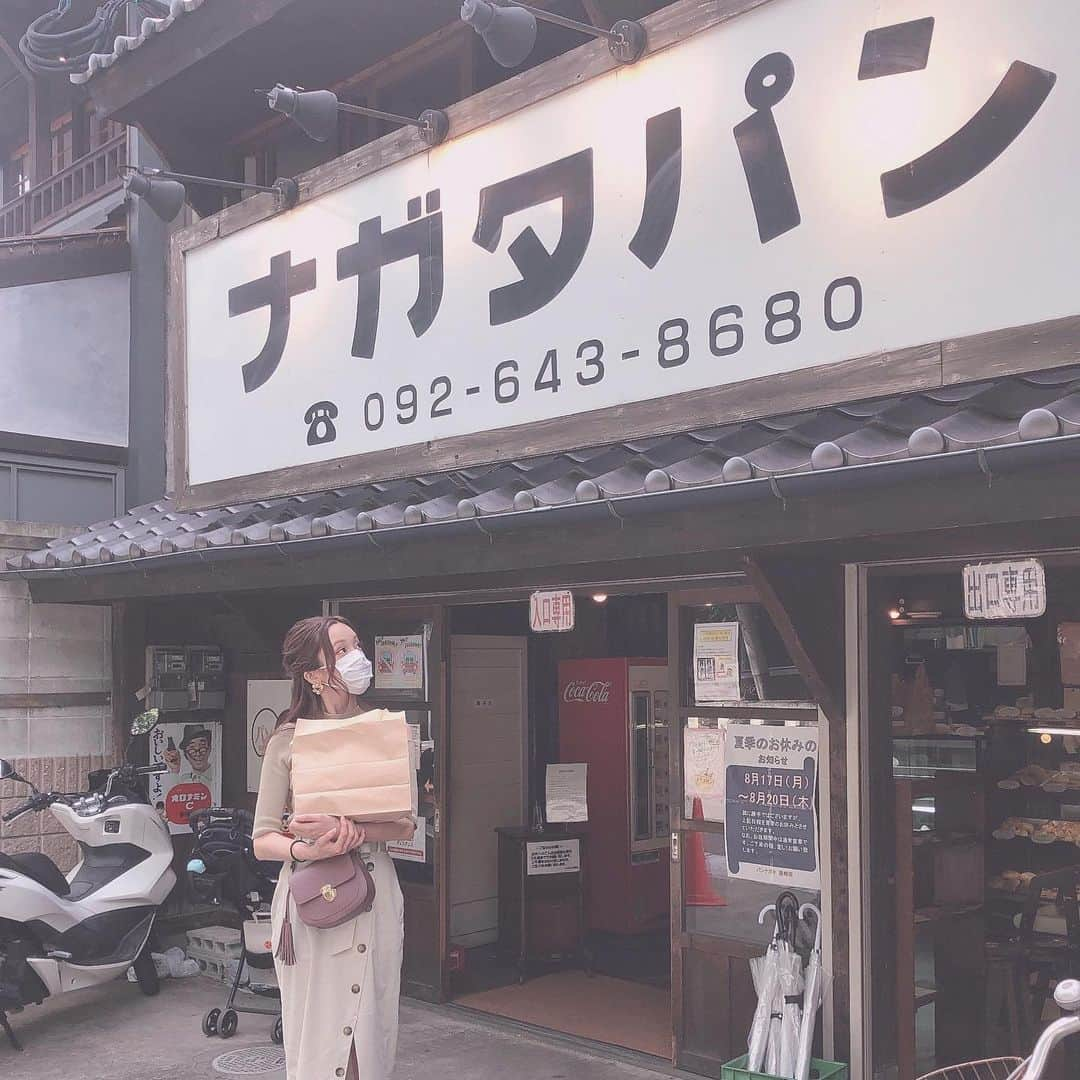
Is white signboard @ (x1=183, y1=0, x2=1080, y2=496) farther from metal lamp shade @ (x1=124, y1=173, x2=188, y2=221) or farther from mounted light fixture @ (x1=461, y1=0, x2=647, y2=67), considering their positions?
metal lamp shade @ (x1=124, y1=173, x2=188, y2=221)

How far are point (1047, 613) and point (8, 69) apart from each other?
1392 centimetres

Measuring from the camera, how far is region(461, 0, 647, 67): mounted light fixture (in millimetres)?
5945

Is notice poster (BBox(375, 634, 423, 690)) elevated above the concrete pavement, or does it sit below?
above

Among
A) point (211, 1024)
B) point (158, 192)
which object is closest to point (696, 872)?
point (211, 1024)

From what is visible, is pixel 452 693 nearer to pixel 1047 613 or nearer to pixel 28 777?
pixel 28 777

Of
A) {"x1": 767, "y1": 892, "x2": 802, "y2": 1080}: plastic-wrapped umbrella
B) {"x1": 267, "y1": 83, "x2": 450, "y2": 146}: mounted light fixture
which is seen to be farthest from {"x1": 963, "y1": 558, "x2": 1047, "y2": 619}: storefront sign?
{"x1": 267, "y1": 83, "x2": 450, "y2": 146}: mounted light fixture

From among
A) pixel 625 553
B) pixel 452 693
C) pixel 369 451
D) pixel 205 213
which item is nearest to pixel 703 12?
pixel 625 553

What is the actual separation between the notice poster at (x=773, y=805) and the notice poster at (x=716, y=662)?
213mm

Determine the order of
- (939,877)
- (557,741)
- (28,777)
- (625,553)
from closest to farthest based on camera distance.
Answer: (625,553) → (939,877) → (28,777) → (557,741)

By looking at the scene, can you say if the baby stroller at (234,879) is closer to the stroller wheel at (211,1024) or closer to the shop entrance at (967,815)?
the stroller wheel at (211,1024)

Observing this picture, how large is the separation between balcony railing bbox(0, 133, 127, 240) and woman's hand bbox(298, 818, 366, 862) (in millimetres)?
9559

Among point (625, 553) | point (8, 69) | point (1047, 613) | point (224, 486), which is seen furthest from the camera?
point (8, 69)

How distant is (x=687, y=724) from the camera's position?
22.0ft

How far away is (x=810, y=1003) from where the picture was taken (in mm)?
5504
